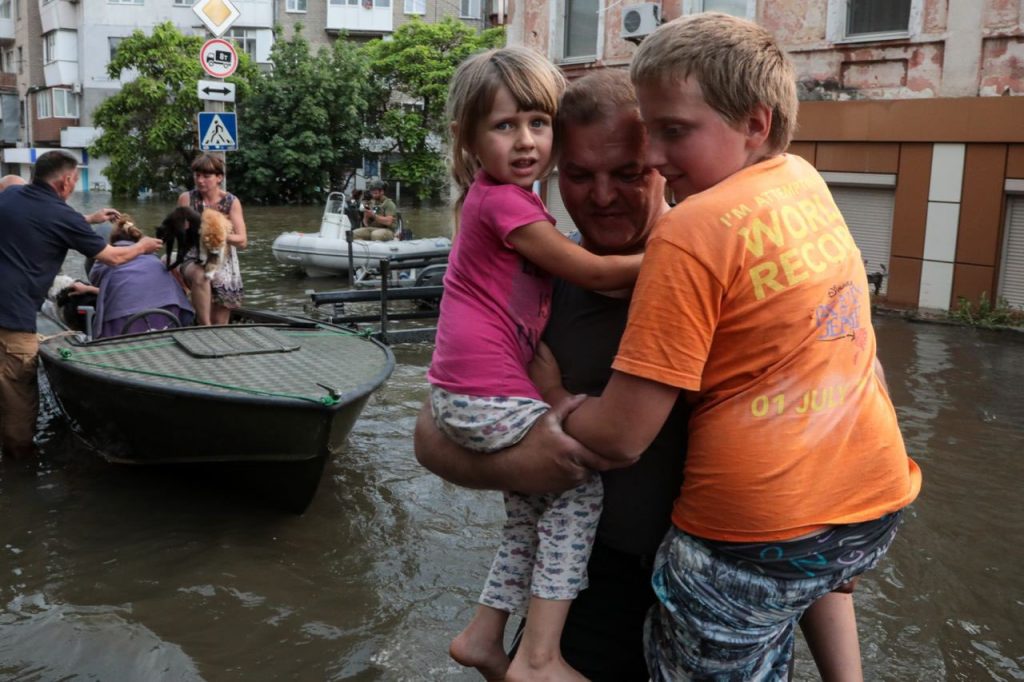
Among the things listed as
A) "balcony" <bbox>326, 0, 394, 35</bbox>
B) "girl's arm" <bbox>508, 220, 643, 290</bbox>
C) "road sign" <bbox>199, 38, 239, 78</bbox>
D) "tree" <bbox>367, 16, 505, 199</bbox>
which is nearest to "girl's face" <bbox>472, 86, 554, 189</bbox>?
"girl's arm" <bbox>508, 220, 643, 290</bbox>

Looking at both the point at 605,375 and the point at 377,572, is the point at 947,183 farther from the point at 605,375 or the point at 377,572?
the point at 605,375

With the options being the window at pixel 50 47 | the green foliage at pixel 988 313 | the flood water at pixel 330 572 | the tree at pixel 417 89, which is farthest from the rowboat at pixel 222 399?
the window at pixel 50 47

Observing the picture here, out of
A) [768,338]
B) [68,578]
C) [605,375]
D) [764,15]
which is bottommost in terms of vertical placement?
[68,578]

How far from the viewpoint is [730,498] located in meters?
1.92

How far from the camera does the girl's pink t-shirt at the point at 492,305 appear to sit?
2258 mm

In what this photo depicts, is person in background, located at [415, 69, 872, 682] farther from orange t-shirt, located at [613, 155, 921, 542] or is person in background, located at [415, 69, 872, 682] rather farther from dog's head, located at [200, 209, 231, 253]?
dog's head, located at [200, 209, 231, 253]

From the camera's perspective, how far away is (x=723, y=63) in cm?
186

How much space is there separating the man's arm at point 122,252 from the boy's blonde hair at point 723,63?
626 cm

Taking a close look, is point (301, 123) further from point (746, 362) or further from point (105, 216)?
point (746, 362)

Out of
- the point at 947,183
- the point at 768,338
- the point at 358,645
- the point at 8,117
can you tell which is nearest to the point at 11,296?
the point at 358,645

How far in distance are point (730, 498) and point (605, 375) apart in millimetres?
429

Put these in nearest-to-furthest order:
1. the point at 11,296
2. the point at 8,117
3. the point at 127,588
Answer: the point at 127,588
the point at 11,296
the point at 8,117

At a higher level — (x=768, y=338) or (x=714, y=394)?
(x=768, y=338)

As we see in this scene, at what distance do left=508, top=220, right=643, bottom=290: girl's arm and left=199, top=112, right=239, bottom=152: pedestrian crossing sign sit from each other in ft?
39.9
